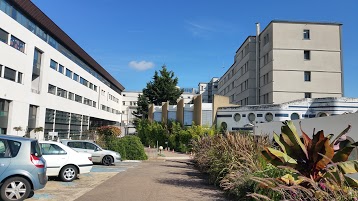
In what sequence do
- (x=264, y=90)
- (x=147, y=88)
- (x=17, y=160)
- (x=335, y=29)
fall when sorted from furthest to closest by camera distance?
(x=147, y=88)
(x=264, y=90)
(x=335, y=29)
(x=17, y=160)

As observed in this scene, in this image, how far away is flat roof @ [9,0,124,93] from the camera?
35112mm

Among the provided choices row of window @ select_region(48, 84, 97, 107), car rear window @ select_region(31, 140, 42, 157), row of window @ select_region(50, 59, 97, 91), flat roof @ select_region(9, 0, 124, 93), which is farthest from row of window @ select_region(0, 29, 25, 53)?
car rear window @ select_region(31, 140, 42, 157)

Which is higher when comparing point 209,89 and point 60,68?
point 209,89

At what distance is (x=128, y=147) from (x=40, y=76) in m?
20.2

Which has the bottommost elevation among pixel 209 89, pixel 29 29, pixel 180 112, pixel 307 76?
pixel 180 112

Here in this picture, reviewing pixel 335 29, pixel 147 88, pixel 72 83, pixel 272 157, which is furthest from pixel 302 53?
pixel 272 157

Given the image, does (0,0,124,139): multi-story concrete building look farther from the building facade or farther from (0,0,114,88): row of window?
the building facade

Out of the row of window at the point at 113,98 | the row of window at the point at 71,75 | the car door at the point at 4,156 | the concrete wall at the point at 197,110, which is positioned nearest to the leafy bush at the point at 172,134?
the concrete wall at the point at 197,110

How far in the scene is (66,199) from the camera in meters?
9.66

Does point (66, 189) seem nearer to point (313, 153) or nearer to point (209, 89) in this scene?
point (313, 153)

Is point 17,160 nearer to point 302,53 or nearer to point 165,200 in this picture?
point 165,200

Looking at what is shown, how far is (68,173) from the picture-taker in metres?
13.1

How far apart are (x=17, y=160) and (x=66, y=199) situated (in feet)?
5.96

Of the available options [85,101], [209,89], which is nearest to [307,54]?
[85,101]
